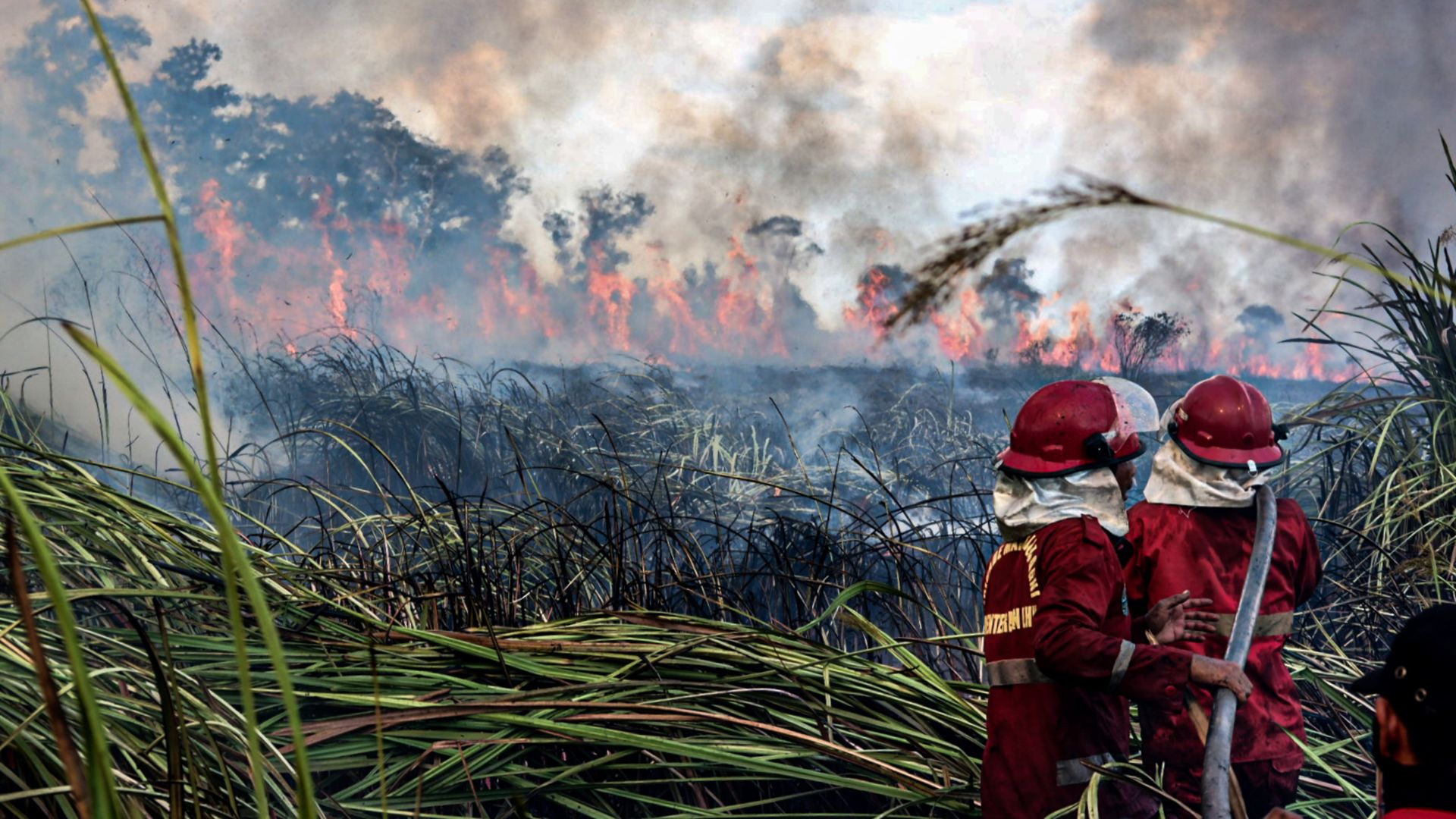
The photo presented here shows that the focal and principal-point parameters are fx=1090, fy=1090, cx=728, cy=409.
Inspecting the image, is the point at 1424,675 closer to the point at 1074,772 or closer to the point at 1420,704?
the point at 1420,704

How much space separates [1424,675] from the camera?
79 cm

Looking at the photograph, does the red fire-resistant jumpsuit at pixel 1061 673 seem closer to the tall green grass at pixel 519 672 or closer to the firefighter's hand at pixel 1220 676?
the firefighter's hand at pixel 1220 676

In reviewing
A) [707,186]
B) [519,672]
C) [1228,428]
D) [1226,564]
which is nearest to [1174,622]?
[1226,564]

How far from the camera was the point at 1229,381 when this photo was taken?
5.65 feet

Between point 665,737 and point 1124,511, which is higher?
point 1124,511

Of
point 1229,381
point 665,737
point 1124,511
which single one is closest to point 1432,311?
point 1229,381

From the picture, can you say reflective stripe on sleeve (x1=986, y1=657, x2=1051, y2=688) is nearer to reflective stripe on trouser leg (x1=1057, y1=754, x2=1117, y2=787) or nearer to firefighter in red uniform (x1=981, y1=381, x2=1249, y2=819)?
firefighter in red uniform (x1=981, y1=381, x2=1249, y2=819)

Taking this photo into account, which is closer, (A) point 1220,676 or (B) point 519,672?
(A) point 1220,676

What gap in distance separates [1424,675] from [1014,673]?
0.67m

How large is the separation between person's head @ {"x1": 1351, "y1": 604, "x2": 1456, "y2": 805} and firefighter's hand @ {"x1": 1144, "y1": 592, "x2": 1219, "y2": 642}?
0.63 meters

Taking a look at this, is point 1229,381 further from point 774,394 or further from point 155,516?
point 774,394

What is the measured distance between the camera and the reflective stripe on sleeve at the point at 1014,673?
1.41m

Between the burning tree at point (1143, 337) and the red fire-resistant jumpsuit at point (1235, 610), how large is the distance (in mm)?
3869

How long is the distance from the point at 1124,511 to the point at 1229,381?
40 centimetres
